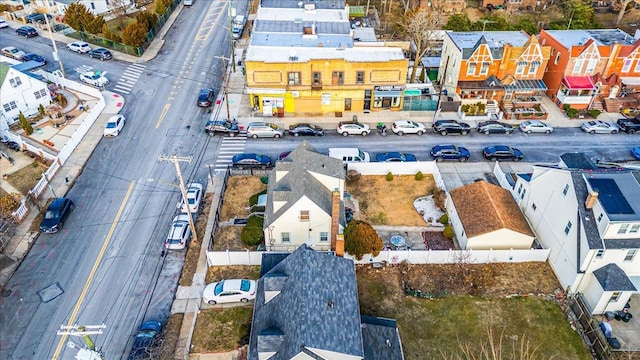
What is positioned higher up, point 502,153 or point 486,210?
Answer: point 486,210

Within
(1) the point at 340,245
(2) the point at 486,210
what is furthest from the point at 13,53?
(2) the point at 486,210

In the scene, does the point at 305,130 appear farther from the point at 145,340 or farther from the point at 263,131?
the point at 145,340

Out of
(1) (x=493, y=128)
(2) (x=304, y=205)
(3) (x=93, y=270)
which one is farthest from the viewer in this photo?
(1) (x=493, y=128)

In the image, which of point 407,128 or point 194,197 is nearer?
point 194,197

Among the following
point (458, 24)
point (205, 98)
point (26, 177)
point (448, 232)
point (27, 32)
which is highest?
point (458, 24)

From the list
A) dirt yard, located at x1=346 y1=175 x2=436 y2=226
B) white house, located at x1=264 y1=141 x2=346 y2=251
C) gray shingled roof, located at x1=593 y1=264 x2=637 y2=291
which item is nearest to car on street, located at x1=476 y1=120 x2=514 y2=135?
dirt yard, located at x1=346 y1=175 x2=436 y2=226

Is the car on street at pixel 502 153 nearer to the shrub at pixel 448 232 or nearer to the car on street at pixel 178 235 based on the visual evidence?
the shrub at pixel 448 232
